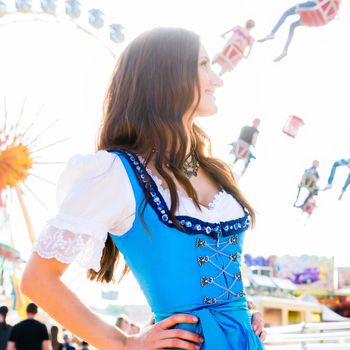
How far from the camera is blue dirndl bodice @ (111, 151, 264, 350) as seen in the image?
127cm

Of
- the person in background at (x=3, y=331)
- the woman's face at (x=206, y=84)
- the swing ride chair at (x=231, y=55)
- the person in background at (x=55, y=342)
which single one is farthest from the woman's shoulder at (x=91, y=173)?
the swing ride chair at (x=231, y=55)

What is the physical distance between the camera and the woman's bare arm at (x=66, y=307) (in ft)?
3.92

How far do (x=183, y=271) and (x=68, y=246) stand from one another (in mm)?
218

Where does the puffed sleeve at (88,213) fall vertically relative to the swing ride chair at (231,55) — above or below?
below

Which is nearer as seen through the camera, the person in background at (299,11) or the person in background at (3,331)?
the person in background at (3,331)

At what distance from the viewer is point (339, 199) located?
11.7 m

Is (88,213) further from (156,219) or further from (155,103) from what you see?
(155,103)

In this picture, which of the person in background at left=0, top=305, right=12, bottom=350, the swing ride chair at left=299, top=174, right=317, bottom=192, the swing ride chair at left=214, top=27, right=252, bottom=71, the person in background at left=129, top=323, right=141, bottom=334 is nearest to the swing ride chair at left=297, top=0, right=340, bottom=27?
the swing ride chair at left=214, top=27, right=252, bottom=71

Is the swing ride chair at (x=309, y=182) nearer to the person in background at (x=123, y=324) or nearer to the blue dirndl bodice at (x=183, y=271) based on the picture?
the person in background at (x=123, y=324)

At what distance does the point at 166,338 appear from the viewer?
47.3 inches

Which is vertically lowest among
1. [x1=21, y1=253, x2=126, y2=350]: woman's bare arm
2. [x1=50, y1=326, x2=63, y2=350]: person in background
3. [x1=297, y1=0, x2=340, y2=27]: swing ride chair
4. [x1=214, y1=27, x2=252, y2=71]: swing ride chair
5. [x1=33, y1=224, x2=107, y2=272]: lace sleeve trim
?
[x1=50, y1=326, x2=63, y2=350]: person in background

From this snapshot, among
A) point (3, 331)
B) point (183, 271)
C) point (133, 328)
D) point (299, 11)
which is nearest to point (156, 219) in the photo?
point (183, 271)

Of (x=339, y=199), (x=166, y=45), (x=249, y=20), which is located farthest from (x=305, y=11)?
(x=166, y=45)

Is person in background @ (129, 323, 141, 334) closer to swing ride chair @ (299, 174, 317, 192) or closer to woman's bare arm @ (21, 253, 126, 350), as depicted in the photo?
woman's bare arm @ (21, 253, 126, 350)
